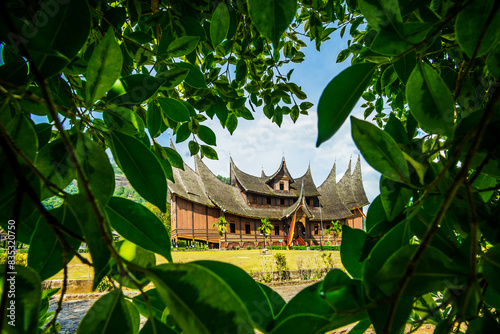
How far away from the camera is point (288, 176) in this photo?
21.0 metres

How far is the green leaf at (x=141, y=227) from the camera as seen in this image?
321 mm

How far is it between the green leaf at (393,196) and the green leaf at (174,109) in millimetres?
467

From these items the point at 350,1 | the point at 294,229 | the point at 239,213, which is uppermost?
the point at 350,1

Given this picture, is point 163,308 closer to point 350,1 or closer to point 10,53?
point 10,53

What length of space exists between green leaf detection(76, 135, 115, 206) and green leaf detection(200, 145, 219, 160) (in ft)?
3.34

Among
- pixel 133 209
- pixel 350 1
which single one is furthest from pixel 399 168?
pixel 350 1

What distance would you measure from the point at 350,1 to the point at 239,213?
16459 mm

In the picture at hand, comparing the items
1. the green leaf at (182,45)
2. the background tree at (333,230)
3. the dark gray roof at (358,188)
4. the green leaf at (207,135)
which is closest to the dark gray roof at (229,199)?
the background tree at (333,230)

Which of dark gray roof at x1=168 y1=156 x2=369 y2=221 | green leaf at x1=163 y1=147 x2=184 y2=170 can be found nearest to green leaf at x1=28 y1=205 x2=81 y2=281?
green leaf at x1=163 y1=147 x2=184 y2=170

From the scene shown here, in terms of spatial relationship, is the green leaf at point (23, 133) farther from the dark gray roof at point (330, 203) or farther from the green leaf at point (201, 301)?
the dark gray roof at point (330, 203)

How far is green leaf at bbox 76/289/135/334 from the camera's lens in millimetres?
251

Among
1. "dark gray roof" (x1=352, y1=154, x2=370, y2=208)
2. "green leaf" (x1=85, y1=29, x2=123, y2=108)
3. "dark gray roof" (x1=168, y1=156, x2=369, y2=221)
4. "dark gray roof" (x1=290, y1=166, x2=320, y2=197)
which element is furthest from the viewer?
"dark gray roof" (x1=352, y1=154, x2=370, y2=208)

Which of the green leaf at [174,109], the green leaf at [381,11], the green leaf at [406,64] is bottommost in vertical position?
the green leaf at [381,11]

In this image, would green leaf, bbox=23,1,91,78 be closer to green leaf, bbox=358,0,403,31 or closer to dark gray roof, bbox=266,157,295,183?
green leaf, bbox=358,0,403,31
